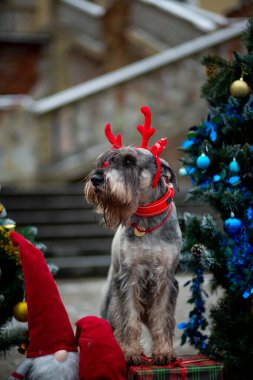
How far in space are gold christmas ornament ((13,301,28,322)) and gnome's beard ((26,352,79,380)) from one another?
721 millimetres

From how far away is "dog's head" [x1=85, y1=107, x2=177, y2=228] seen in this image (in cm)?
371

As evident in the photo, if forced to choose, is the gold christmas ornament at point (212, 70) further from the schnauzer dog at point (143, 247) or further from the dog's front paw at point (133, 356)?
the dog's front paw at point (133, 356)

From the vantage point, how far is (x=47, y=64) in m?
19.0

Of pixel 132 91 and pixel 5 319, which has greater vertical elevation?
pixel 132 91

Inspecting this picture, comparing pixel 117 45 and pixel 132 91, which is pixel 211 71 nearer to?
pixel 132 91

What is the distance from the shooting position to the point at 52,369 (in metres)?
3.53

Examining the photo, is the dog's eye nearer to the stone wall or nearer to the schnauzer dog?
the schnauzer dog

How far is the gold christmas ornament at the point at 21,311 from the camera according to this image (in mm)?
4301

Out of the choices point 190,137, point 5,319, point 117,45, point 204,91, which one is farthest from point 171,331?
point 117,45

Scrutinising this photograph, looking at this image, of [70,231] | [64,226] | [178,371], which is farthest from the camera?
[64,226]

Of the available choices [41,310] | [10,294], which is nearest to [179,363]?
[41,310]

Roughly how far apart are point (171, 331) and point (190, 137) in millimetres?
1516

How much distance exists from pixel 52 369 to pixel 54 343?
0.15m

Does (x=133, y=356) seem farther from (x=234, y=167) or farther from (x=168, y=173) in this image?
(x=234, y=167)
